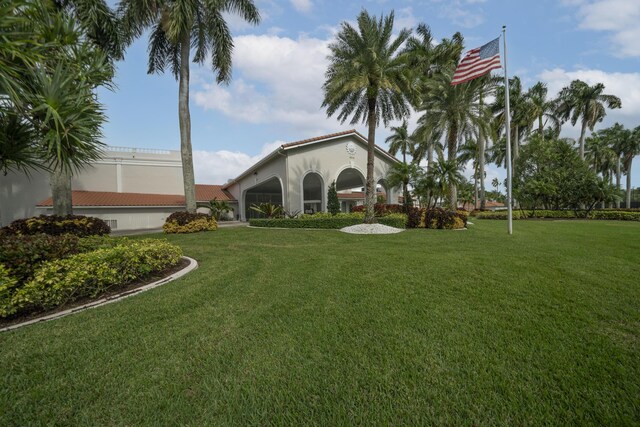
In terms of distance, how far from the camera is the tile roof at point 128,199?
24.2 m

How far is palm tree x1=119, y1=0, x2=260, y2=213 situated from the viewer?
1415 cm

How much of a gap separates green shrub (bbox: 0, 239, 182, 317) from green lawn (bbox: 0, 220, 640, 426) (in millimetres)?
655

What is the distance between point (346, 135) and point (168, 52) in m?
13.2

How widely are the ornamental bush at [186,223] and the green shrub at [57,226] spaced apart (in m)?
3.43

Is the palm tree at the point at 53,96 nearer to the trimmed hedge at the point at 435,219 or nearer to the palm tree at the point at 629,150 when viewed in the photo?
the trimmed hedge at the point at 435,219

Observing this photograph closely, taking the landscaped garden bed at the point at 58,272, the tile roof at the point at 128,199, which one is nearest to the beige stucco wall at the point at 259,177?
the tile roof at the point at 128,199

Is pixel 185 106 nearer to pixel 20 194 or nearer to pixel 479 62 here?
pixel 479 62

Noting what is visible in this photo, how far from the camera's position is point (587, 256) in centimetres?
755

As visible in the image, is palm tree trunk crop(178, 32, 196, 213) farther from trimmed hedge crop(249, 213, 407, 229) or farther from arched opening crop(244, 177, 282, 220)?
arched opening crop(244, 177, 282, 220)

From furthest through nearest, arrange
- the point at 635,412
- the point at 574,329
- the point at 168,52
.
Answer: the point at 168,52
the point at 574,329
the point at 635,412

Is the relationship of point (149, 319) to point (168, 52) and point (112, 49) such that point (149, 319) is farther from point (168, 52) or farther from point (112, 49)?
point (168, 52)

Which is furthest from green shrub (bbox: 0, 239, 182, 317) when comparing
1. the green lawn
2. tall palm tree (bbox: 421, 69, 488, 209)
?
tall palm tree (bbox: 421, 69, 488, 209)

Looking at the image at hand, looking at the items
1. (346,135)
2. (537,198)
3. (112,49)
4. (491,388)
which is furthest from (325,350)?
(537,198)

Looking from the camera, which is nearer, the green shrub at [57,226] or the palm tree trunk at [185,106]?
the green shrub at [57,226]
